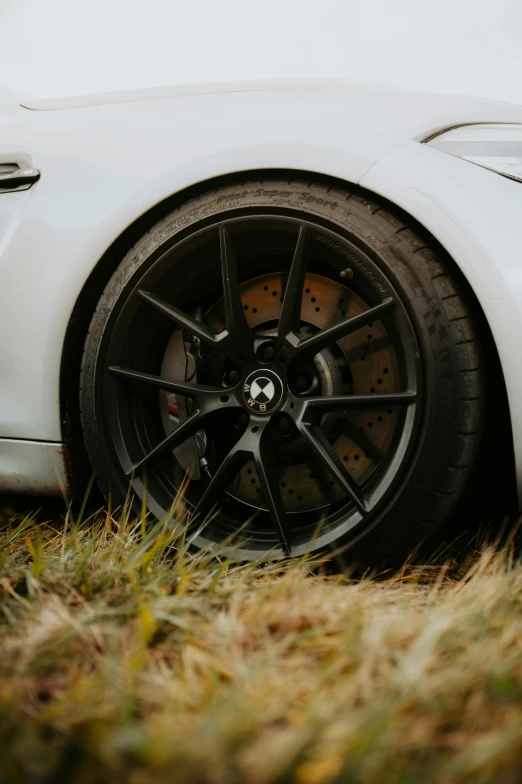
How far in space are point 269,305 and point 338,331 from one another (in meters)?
0.34

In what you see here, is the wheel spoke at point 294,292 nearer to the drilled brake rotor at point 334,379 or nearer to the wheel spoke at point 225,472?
the drilled brake rotor at point 334,379

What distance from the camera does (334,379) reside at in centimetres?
144

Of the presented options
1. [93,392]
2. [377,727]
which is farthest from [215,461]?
[377,727]

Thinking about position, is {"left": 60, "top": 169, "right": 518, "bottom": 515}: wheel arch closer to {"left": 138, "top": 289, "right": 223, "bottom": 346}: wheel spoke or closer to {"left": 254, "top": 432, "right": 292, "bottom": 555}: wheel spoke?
{"left": 138, "top": 289, "right": 223, "bottom": 346}: wheel spoke

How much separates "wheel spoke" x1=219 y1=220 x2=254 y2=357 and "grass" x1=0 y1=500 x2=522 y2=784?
1.79 feet

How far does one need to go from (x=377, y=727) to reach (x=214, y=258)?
116 cm

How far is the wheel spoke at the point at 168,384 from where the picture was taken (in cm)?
141

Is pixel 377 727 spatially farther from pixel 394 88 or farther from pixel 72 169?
pixel 72 169

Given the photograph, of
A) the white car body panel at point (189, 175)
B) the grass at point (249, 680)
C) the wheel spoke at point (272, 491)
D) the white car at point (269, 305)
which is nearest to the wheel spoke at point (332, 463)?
the white car at point (269, 305)

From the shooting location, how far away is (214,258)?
1.47 metres

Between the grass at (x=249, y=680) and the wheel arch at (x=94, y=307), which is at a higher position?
the wheel arch at (x=94, y=307)

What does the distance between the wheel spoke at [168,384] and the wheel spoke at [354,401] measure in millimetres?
242

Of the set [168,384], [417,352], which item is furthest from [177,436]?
[417,352]

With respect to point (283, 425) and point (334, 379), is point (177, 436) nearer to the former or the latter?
point (283, 425)
